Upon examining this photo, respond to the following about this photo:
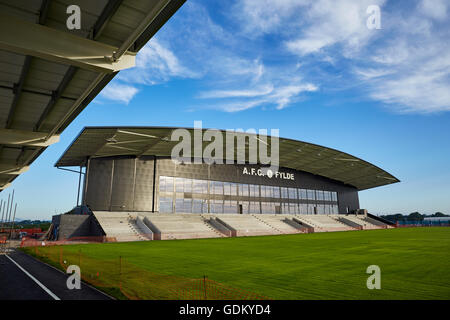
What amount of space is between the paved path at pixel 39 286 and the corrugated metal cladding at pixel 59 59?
8379 mm

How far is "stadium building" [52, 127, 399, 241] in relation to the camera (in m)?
43.9

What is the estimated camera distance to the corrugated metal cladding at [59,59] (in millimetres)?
9461

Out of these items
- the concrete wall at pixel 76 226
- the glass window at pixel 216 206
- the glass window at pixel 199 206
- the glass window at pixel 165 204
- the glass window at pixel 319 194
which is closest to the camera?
the concrete wall at pixel 76 226

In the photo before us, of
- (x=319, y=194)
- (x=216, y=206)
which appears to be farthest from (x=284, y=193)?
(x=216, y=206)

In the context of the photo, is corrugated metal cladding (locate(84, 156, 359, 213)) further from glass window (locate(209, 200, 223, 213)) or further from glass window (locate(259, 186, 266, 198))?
glass window (locate(259, 186, 266, 198))

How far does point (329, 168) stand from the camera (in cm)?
7250

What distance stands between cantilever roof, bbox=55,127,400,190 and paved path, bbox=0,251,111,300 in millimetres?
25709

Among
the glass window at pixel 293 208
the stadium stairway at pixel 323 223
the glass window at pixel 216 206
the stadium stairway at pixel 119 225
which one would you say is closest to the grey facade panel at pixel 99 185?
the stadium stairway at pixel 119 225

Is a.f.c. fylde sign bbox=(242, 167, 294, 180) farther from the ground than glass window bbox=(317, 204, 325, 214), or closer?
farther from the ground

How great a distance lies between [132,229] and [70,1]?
3897 cm

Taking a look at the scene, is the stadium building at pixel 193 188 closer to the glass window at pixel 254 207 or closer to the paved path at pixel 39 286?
the glass window at pixel 254 207

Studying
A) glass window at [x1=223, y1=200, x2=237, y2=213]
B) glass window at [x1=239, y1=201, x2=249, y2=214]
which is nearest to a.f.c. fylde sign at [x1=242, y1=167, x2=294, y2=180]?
glass window at [x1=239, y1=201, x2=249, y2=214]

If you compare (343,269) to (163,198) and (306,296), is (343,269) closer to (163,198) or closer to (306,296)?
(306,296)

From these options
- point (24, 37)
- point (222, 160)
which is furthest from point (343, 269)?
point (222, 160)
